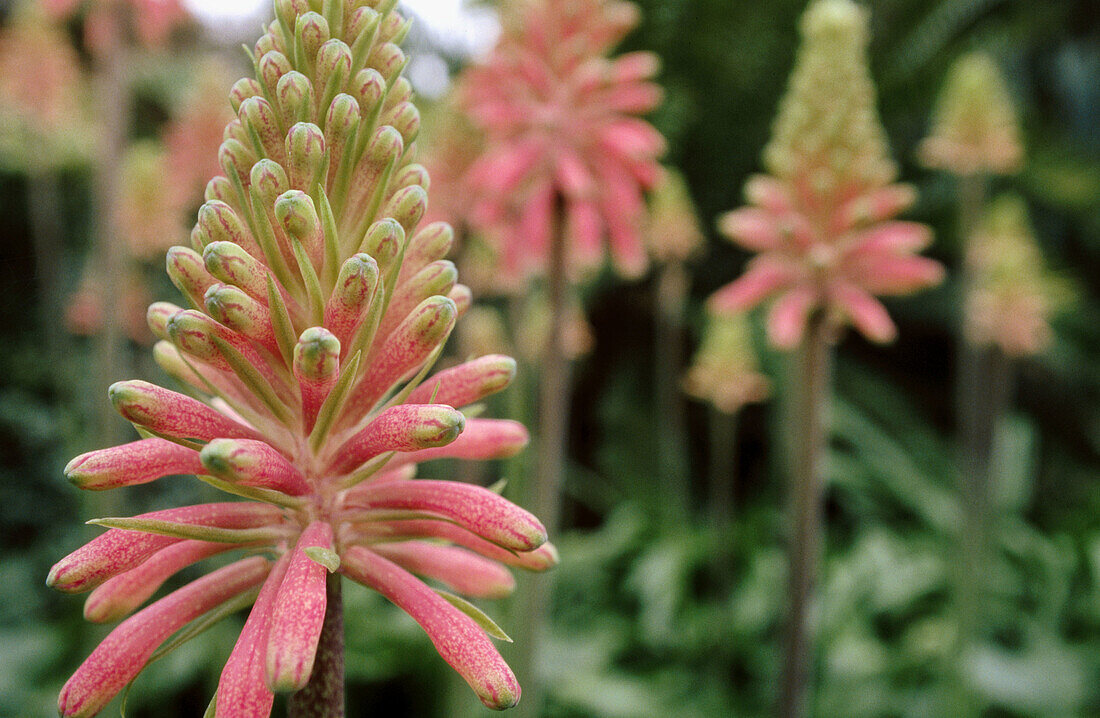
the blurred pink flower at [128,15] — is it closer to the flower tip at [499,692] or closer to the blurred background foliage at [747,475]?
the blurred background foliage at [747,475]

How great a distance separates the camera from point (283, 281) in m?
0.70

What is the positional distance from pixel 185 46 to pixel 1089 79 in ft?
24.8

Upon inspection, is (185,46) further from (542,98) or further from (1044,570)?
(1044,570)

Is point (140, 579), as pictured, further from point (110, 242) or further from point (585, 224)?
point (110, 242)

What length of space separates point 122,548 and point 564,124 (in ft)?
5.84

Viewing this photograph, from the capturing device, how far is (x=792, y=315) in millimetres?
1770

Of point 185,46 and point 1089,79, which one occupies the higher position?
point 185,46

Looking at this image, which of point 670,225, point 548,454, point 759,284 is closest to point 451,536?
point 548,454

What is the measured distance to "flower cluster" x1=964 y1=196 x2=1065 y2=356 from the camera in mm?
3549

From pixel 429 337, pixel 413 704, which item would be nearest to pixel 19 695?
pixel 413 704

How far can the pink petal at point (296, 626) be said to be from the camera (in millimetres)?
518

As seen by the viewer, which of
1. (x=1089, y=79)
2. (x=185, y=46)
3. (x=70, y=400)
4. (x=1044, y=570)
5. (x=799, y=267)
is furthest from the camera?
(x=185, y=46)

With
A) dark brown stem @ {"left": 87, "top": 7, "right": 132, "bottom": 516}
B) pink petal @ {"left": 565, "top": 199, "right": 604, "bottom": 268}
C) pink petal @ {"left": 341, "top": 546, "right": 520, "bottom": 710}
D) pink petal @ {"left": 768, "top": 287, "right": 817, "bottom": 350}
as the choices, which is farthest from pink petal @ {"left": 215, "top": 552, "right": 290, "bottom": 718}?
dark brown stem @ {"left": 87, "top": 7, "right": 132, "bottom": 516}

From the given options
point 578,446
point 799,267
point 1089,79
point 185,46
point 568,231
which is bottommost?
point 578,446
